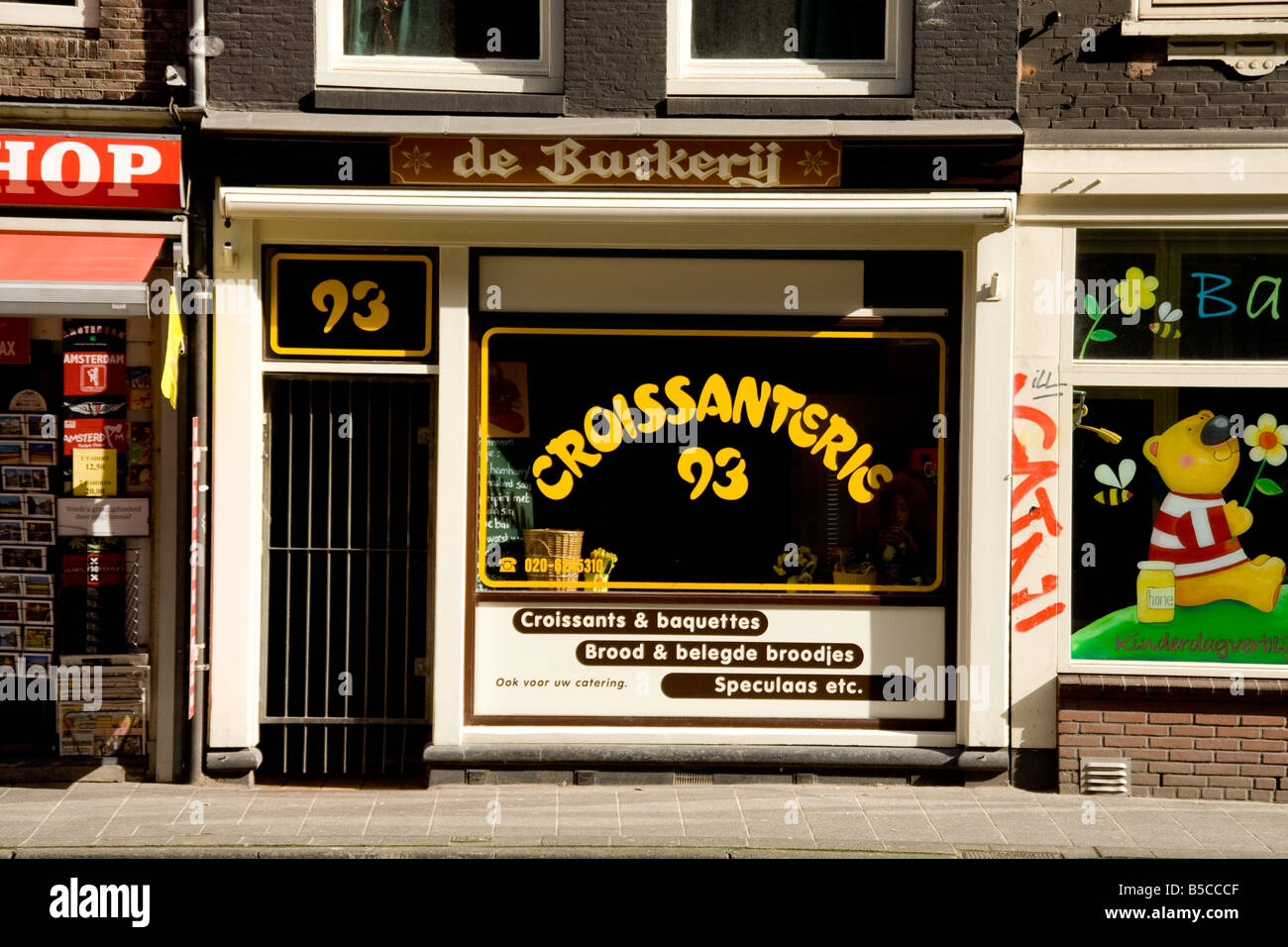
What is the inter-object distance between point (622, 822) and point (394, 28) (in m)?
5.10

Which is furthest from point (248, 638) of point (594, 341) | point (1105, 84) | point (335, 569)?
point (1105, 84)

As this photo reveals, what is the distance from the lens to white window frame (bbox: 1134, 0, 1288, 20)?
8523 mm

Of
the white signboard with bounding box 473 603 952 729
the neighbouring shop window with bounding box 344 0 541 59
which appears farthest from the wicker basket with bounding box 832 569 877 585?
the neighbouring shop window with bounding box 344 0 541 59

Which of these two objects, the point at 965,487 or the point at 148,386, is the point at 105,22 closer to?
the point at 148,386

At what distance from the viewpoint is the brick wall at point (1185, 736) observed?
28.2ft

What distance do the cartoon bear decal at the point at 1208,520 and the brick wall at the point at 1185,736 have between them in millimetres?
578

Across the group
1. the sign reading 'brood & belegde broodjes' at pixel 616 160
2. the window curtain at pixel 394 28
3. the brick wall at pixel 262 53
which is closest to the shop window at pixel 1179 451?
the sign reading 'brood & belegde broodjes' at pixel 616 160

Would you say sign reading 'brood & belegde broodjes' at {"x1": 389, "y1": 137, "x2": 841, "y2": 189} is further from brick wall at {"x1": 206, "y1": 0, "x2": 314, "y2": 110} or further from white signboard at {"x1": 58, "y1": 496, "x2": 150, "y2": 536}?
white signboard at {"x1": 58, "y1": 496, "x2": 150, "y2": 536}

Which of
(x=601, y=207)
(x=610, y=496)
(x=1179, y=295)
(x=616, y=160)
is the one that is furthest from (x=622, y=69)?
(x=1179, y=295)

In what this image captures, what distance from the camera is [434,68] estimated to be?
29.1 feet

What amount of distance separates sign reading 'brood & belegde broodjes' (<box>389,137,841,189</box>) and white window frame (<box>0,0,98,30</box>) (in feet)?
6.90

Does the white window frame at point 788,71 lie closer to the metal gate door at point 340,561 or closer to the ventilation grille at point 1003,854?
the metal gate door at point 340,561

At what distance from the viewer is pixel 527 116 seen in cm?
862

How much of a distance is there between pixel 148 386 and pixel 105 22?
2223mm
